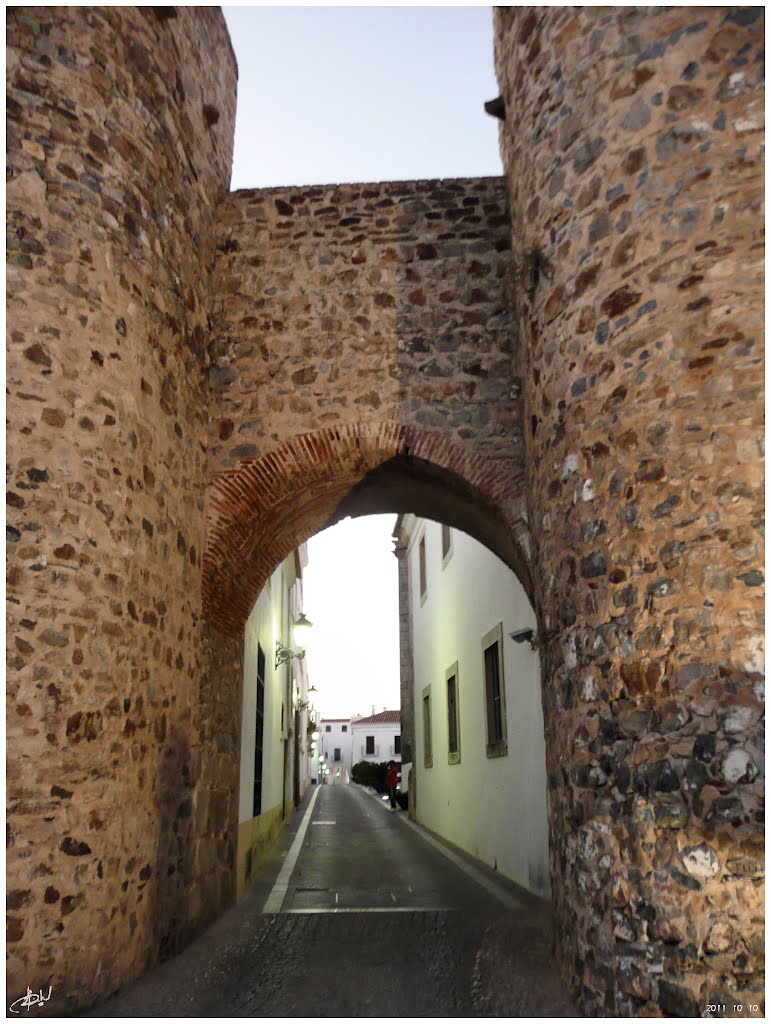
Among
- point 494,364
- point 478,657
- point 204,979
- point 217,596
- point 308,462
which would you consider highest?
point 494,364

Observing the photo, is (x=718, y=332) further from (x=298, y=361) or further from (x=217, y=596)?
(x=217, y=596)

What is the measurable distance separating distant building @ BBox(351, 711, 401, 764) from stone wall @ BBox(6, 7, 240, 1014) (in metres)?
54.4

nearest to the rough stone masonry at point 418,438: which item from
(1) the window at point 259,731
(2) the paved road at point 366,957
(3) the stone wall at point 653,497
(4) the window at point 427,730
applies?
(3) the stone wall at point 653,497

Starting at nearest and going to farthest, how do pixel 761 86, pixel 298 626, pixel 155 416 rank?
pixel 761 86 < pixel 155 416 < pixel 298 626

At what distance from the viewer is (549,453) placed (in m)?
4.72

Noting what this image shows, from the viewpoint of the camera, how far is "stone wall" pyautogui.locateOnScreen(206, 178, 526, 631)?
5836 millimetres

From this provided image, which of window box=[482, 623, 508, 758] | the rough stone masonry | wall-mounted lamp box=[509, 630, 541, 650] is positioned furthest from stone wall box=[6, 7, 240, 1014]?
window box=[482, 623, 508, 758]

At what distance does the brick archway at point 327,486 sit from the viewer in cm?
572

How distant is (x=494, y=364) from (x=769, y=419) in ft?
8.70

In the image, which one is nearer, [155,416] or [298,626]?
[155,416]

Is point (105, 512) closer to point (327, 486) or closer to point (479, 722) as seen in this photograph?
point (327, 486)

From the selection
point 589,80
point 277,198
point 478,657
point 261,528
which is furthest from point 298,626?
point 589,80

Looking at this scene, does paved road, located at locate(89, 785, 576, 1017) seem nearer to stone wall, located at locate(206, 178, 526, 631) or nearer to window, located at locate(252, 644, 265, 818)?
window, located at locate(252, 644, 265, 818)

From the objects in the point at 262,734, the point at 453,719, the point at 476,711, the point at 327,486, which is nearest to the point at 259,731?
the point at 262,734
